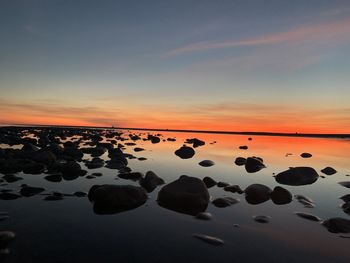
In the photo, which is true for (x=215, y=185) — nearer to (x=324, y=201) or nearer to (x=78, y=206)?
(x=324, y=201)

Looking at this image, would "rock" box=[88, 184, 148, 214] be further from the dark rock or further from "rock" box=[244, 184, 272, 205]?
"rock" box=[244, 184, 272, 205]

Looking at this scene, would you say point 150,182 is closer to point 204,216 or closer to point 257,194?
point 204,216

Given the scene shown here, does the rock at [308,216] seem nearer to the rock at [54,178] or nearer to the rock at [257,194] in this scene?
the rock at [257,194]

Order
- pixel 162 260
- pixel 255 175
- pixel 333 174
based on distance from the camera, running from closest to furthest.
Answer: pixel 162 260 < pixel 255 175 < pixel 333 174

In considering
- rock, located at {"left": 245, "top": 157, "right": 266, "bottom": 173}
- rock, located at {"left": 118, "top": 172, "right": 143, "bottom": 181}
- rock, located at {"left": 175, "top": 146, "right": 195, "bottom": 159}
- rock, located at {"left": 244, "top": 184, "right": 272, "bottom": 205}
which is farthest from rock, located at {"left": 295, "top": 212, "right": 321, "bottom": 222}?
rock, located at {"left": 175, "top": 146, "right": 195, "bottom": 159}

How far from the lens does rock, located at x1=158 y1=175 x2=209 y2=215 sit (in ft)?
34.5

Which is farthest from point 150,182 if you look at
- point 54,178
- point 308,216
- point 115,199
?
point 308,216

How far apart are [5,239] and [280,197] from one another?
1018 cm

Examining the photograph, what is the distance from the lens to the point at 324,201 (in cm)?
1252

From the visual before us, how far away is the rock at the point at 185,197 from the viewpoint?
1052 cm

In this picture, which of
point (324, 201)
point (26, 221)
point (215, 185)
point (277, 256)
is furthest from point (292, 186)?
point (26, 221)

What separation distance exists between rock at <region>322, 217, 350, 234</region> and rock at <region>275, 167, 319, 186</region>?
22.9 ft

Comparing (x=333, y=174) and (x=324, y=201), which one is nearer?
(x=324, y=201)

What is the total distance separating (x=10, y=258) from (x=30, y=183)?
8.02m
